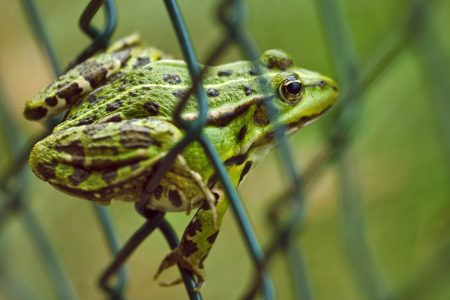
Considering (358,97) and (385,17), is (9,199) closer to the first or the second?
(358,97)

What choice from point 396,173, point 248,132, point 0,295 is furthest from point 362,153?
point 0,295

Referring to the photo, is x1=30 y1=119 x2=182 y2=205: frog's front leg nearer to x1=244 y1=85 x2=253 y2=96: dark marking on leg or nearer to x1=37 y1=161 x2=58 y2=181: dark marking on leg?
x1=37 y1=161 x2=58 y2=181: dark marking on leg

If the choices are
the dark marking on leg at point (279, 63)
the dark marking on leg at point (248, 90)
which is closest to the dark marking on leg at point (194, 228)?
the dark marking on leg at point (248, 90)

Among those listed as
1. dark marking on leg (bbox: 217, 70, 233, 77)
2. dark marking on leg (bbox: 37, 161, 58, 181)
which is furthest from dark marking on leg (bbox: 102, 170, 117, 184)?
dark marking on leg (bbox: 217, 70, 233, 77)

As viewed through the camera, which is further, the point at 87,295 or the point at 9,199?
the point at 87,295

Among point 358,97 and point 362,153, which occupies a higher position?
point 358,97

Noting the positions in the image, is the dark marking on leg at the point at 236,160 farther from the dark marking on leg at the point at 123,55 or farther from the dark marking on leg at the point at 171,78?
the dark marking on leg at the point at 123,55

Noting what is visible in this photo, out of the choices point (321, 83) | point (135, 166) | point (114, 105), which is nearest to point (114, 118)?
point (114, 105)
